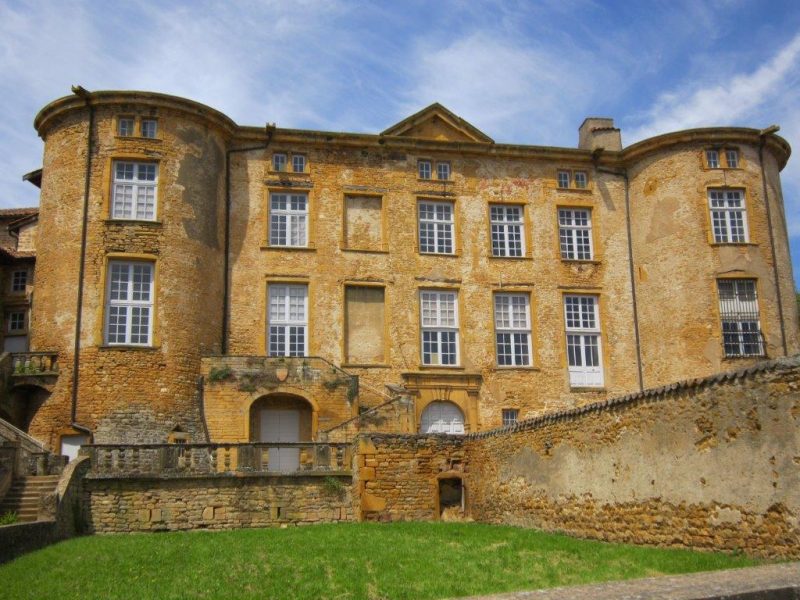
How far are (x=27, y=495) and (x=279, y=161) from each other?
1513 centimetres

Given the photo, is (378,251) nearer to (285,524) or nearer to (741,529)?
(285,524)

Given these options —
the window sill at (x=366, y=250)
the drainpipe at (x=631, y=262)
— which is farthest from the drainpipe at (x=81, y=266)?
the drainpipe at (x=631, y=262)

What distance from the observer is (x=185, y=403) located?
89.7 ft

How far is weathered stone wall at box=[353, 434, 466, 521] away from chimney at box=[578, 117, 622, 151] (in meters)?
17.7

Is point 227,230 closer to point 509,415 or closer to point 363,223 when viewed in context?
point 363,223

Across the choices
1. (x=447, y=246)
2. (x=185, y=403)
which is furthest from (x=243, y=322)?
(x=447, y=246)

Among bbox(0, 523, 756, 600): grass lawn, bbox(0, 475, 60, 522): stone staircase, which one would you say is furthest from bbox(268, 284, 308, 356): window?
bbox(0, 523, 756, 600): grass lawn

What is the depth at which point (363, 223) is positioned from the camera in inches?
1258

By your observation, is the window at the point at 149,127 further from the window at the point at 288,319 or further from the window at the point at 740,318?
the window at the point at 740,318

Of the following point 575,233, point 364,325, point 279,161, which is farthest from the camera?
point 575,233

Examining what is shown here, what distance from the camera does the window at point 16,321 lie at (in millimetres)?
34062

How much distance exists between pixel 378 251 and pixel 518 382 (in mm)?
6785

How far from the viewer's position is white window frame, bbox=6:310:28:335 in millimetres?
34000

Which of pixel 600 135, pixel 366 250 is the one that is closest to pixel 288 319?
pixel 366 250
